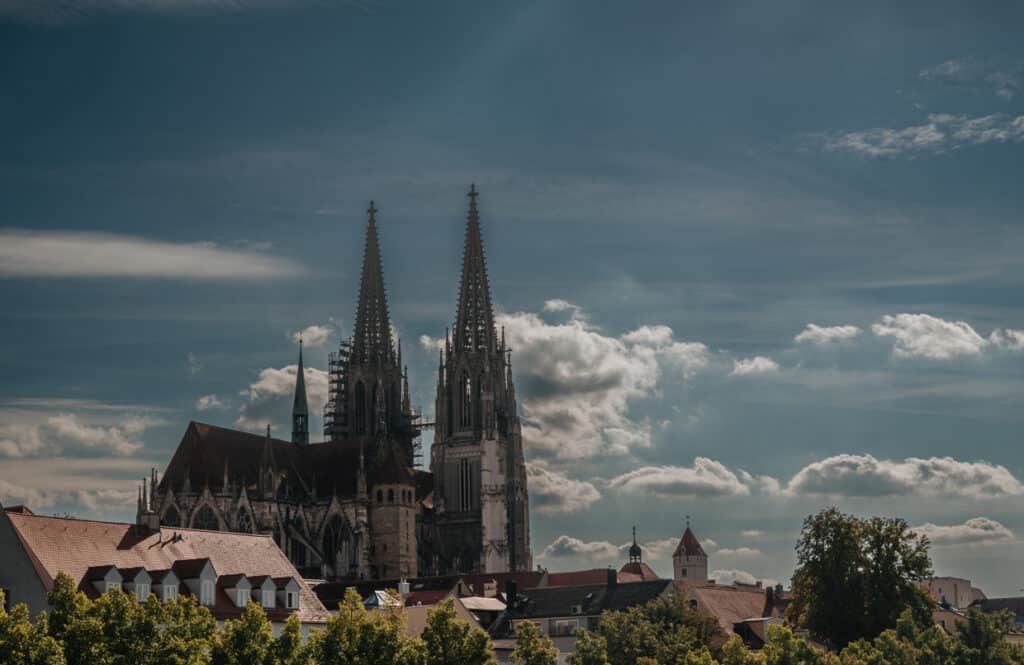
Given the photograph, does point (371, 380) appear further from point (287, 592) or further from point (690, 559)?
point (287, 592)

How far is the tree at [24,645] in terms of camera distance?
1986 inches

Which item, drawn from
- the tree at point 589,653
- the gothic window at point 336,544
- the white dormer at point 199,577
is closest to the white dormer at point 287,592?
the white dormer at point 199,577

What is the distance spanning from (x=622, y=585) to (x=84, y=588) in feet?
160

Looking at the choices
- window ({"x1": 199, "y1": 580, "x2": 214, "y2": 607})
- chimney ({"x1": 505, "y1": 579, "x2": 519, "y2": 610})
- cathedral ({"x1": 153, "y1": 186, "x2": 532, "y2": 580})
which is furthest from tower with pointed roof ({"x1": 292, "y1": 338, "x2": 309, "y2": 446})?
window ({"x1": 199, "y1": 580, "x2": 214, "y2": 607})

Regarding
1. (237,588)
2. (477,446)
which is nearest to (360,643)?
(237,588)

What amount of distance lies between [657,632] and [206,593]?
30.0 meters

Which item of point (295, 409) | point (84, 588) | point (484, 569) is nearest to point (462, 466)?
point (484, 569)

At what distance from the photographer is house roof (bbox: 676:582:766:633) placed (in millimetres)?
108125

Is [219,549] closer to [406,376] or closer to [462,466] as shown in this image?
[462,466]

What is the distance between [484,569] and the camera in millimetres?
164750

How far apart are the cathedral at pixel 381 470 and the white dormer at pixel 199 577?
67063 mm

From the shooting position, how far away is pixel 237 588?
7269 centimetres

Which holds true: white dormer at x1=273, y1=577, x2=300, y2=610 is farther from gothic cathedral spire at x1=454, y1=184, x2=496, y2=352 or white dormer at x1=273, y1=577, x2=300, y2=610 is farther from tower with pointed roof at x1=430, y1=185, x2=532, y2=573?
gothic cathedral spire at x1=454, y1=184, x2=496, y2=352

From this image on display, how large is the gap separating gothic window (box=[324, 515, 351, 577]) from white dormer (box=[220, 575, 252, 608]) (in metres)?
85.1
